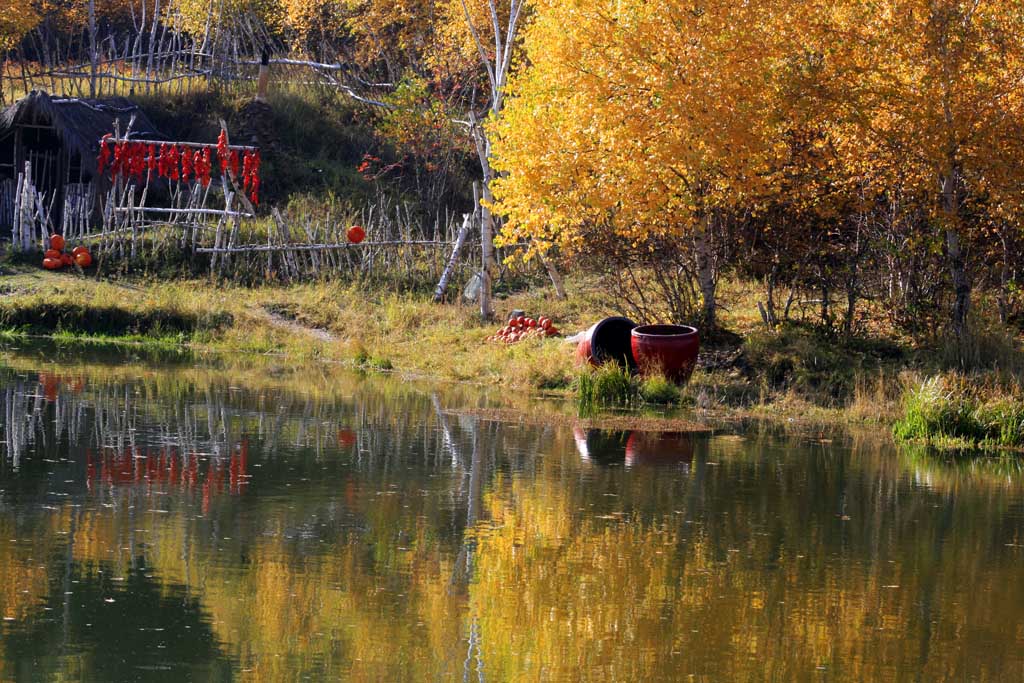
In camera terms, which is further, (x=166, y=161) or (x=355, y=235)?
(x=166, y=161)

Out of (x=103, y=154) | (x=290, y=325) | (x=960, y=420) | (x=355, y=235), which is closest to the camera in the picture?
(x=960, y=420)

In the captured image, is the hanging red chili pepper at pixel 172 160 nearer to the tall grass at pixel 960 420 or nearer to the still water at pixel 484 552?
the still water at pixel 484 552

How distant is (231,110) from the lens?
1545 inches

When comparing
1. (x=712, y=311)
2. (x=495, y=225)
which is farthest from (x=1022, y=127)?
(x=495, y=225)

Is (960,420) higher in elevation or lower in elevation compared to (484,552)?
higher

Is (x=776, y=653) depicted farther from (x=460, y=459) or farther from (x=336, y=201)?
(x=336, y=201)

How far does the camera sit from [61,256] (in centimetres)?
3000

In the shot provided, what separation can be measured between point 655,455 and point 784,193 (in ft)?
26.1

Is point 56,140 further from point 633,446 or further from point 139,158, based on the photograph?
point 633,446

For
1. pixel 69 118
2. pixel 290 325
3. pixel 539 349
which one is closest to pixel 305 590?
pixel 539 349

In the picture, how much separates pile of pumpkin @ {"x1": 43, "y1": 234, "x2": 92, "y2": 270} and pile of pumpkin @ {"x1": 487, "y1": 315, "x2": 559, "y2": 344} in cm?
958

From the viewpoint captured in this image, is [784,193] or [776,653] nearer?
[776,653]

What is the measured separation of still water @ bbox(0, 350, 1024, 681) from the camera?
29.8ft

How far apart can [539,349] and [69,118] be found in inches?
602
